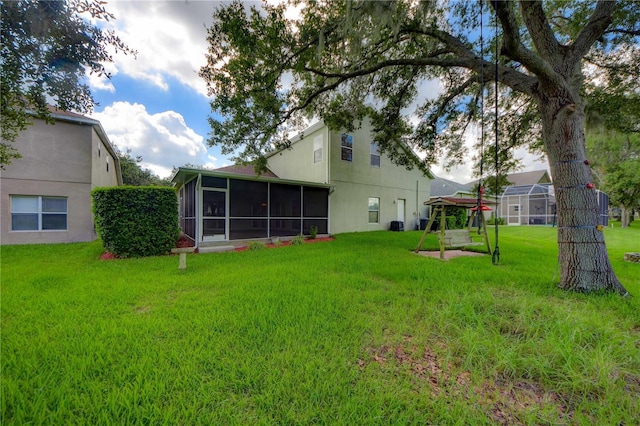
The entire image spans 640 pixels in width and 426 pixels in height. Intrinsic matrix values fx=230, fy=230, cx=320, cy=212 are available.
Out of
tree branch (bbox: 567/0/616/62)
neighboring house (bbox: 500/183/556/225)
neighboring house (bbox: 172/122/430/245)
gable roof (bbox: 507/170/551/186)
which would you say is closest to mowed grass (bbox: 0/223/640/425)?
tree branch (bbox: 567/0/616/62)

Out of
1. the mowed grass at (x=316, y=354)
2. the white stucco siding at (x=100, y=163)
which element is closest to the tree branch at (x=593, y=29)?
the mowed grass at (x=316, y=354)

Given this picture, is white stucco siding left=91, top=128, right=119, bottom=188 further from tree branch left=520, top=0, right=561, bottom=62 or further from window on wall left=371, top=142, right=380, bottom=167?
tree branch left=520, top=0, right=561, bottom=62

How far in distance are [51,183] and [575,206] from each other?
1630 cm

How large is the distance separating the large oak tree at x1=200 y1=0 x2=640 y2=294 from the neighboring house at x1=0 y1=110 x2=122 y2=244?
7432mm

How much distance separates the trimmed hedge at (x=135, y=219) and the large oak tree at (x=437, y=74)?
2.73 m

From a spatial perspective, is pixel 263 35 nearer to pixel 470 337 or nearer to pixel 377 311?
pixel 377 311

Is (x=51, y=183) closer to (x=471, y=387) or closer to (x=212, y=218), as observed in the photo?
(x=212, y=218)

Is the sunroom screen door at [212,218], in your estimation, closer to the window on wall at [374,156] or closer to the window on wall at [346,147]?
the window on wall at [346,147]

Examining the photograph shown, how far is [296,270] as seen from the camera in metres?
5.37

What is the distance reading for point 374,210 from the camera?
1409 centimetres

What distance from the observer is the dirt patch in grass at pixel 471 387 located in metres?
1.68

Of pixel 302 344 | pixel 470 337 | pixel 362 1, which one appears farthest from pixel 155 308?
pixel 362 1

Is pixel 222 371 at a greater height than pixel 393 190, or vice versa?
pixel 393 190

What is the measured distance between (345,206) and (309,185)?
106 inches
